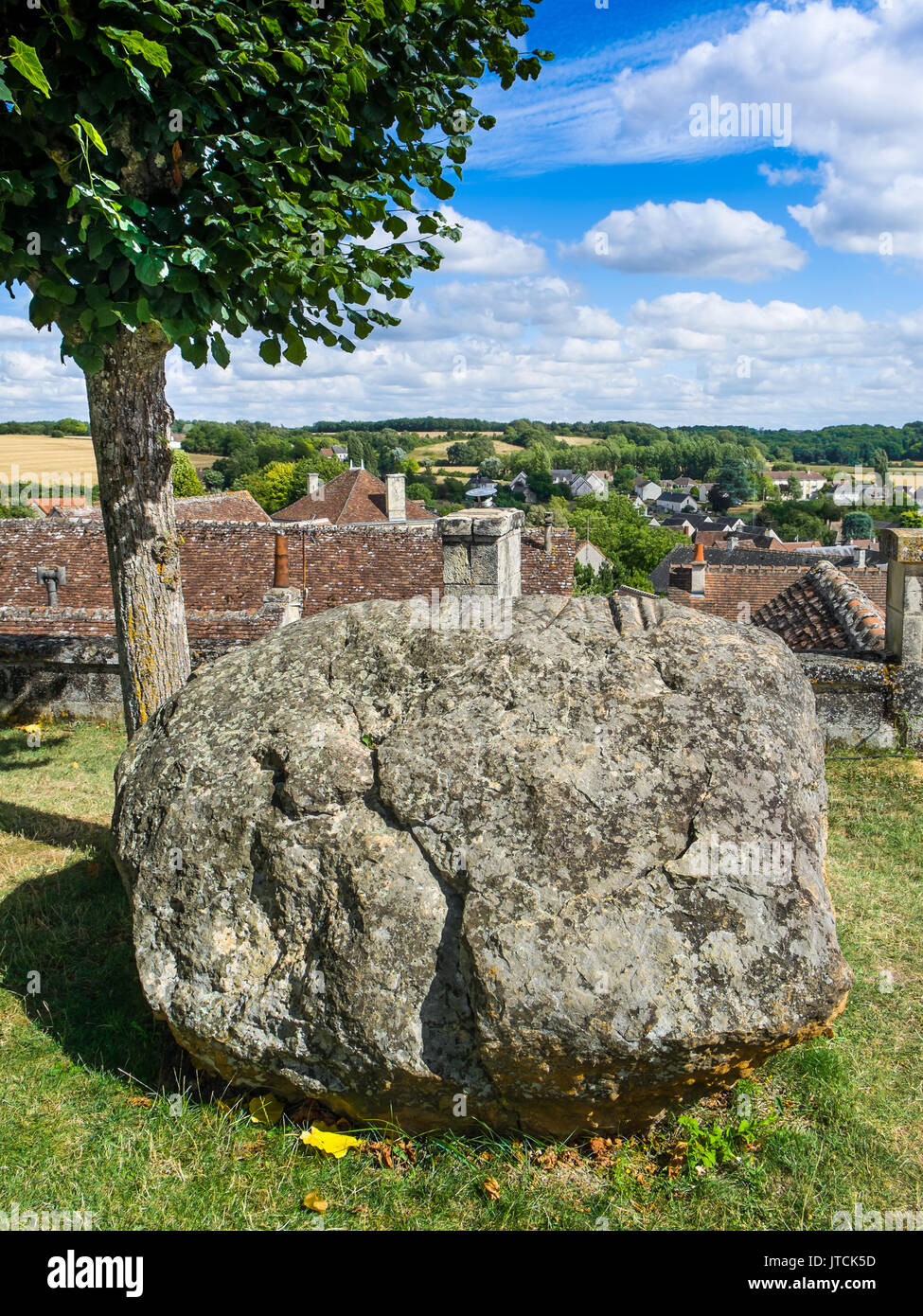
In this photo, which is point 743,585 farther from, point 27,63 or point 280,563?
point 27,63

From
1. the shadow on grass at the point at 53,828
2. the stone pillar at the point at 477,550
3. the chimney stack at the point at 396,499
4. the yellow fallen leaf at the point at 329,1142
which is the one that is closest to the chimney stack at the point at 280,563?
the stone pillar at the point at 477,550

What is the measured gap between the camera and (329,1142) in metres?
3.59

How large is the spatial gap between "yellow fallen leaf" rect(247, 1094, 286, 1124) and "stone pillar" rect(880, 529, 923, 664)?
779cm

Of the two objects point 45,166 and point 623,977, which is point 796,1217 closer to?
point 623,977

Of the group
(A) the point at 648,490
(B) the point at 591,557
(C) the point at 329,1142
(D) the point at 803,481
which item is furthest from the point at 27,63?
(D) the point at 803,481

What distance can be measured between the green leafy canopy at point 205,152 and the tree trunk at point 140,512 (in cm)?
Answer: 49

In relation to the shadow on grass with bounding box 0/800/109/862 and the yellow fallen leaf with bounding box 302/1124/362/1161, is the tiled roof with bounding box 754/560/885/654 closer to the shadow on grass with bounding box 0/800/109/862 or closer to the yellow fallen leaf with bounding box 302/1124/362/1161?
the shadow on grass with bounding box 0/800/109/862

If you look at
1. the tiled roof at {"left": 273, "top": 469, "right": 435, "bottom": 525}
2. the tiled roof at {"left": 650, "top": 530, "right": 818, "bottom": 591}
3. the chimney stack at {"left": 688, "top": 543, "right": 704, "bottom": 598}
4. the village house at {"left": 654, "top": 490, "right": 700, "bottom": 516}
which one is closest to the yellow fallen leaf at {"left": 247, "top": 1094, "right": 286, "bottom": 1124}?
the chimney stack at {"left": 688, "top": 543, "right": 704, "bottom": 598}

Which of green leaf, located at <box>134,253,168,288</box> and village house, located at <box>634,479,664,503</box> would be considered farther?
village house, located at <box>634,479,664,503</box>

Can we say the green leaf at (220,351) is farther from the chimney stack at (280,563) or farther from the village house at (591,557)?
the village house at (591,557)

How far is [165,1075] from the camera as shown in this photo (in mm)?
3996

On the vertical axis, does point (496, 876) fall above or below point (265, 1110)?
above

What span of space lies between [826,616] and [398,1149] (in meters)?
9.44

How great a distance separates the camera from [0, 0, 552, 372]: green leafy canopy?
185 inches
